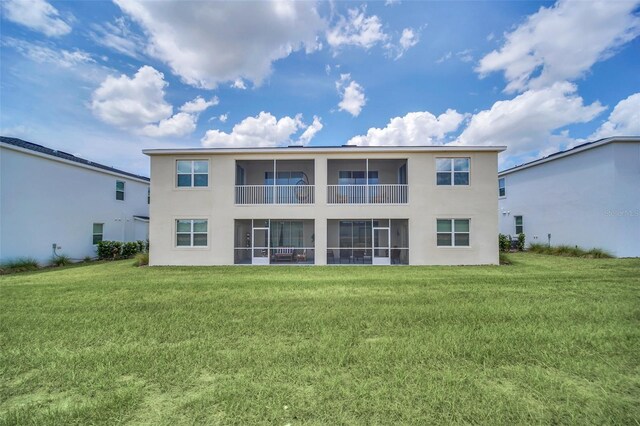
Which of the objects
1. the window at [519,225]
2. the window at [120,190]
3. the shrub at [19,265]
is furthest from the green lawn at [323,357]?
the window at [519,225]

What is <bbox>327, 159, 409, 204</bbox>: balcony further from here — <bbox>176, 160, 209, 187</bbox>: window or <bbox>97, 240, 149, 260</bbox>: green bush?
<bbox>97, 240, 149, 260</bbox>: green bush

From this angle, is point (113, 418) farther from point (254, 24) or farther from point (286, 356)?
point (254, 24)

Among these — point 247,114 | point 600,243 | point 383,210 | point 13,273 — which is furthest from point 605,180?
point 13,273

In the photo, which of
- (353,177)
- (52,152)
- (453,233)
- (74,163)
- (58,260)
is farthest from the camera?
(353,177)

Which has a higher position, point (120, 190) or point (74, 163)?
point (74, 163)

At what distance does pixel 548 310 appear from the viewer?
665 centimetres

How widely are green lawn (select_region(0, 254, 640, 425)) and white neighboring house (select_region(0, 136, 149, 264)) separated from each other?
964cm

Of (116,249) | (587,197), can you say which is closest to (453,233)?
(587,197)

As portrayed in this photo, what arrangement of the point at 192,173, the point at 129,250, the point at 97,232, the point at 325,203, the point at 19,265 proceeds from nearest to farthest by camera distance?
the point at 19,265
the point at 325,203
the point at 192,173
the point at 97,232
the point at 129,250

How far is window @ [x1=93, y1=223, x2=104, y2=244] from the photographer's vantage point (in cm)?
1969

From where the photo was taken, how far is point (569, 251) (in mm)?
17891

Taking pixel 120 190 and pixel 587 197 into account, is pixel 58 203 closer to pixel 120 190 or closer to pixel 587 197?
pixel 120 190

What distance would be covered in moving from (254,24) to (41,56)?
9.20 metres

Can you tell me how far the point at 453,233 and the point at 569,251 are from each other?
27.9 feet
